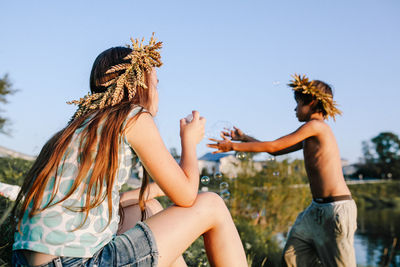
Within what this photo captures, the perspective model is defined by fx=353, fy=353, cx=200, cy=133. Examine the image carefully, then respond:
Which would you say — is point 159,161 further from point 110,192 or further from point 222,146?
point 222,146

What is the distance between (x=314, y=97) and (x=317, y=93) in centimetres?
6

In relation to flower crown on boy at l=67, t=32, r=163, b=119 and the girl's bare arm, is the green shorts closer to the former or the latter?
the girl's bare arm

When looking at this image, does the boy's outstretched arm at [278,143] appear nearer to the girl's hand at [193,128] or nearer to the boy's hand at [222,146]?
the boy's hand at [222,146]

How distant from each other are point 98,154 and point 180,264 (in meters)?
0.82

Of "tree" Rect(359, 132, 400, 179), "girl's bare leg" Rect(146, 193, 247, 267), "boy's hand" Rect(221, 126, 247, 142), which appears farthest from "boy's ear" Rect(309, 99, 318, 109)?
"tree" Rect(359, 132, 400, 179)

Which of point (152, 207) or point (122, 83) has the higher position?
point (122, 83)

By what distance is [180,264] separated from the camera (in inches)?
77.1

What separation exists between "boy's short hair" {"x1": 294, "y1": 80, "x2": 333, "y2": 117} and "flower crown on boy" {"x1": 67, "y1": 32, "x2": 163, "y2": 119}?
6.79 feet

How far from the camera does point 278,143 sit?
3293mm

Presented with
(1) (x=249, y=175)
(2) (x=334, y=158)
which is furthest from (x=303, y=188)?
(2) (x=334, y=158)

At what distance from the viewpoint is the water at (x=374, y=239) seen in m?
12.8

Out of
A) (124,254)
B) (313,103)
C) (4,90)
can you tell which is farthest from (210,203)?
(4,90)

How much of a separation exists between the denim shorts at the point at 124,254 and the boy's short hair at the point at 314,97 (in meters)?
2.48

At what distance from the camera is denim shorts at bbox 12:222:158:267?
146cm
